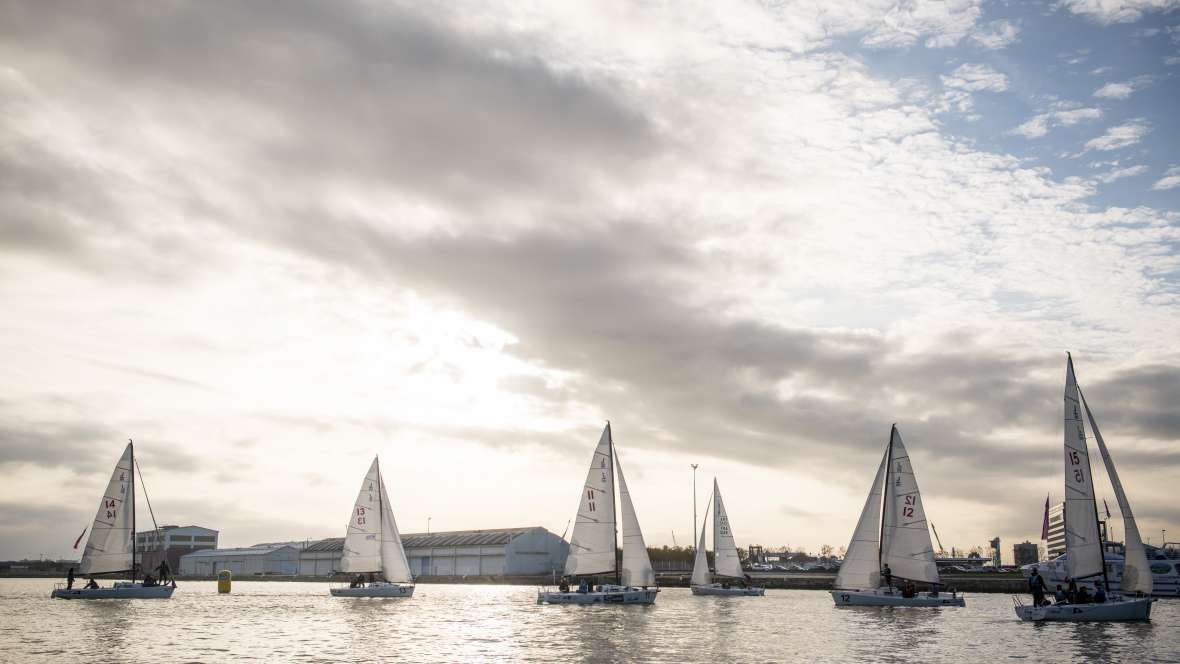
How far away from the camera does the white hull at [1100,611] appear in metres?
56.6

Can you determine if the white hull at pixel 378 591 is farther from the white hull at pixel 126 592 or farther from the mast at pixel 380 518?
the white hull at pixel 126 592

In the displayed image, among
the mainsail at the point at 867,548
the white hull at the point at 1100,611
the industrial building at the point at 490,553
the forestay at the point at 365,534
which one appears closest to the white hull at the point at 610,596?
the mainsail at the point at 867,548

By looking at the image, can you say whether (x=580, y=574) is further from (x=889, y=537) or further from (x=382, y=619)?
(x=889, y=537)

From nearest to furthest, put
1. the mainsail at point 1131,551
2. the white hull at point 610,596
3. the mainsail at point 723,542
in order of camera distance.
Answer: the mainsail at point 1131,551
the white hull at point 610,596
the mainsail at point 723,542

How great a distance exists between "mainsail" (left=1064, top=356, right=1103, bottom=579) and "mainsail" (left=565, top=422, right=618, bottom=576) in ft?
109

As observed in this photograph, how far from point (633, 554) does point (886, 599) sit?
1996cm

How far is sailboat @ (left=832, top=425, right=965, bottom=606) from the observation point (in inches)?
2803

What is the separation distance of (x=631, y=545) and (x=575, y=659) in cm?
3654

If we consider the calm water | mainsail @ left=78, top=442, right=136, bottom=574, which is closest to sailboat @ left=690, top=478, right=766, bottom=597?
the calm water

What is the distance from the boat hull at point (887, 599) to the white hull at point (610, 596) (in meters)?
15.4

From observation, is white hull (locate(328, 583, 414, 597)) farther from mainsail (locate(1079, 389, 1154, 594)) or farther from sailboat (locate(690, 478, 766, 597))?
mainsail (locate(1079, 389, 1154, 594))

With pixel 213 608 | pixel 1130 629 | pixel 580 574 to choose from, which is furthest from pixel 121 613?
pixel 1130 629

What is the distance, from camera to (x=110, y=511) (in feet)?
274

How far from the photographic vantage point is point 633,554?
249ft
